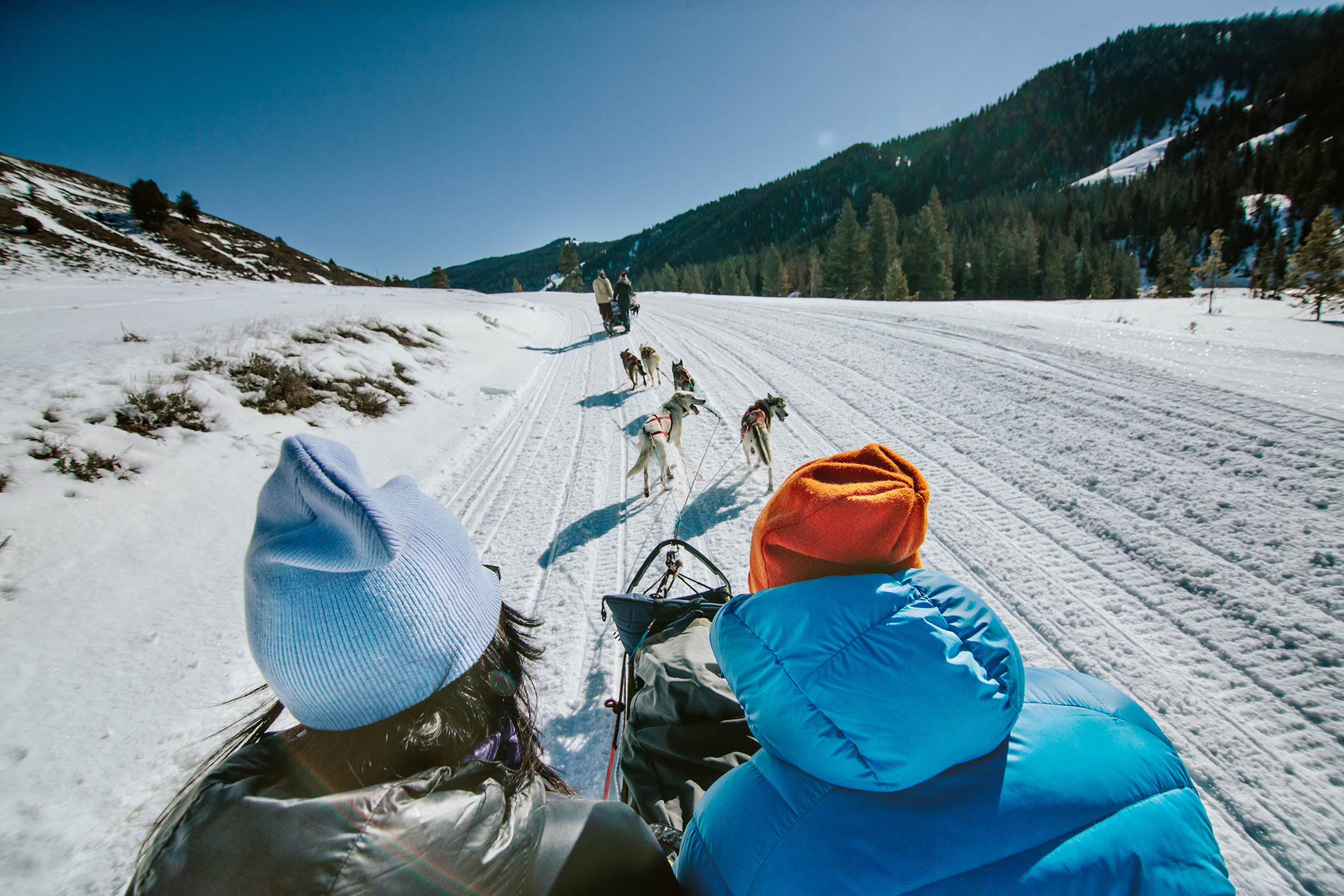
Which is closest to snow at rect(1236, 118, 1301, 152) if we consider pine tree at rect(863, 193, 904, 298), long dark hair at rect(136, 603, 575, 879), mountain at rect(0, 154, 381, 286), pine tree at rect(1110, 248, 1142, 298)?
pine tree at rect(1110, 248, 1142, 298)

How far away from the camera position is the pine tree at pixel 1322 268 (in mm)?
18109

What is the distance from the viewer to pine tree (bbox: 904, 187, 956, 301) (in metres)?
34.6

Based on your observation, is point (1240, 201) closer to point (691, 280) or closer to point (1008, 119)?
point (691, 280)

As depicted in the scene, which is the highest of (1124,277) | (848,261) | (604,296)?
(848,261)

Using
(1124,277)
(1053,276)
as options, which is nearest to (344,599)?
(1053,276)

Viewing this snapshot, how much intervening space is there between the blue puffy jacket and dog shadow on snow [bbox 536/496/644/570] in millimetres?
2905

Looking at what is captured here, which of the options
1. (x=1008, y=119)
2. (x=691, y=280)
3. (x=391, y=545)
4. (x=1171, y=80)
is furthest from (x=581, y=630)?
(x=1171, y=80)

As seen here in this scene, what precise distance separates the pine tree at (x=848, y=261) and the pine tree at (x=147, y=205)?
38.5 m

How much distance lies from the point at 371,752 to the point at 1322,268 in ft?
109

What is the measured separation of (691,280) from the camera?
181 ft

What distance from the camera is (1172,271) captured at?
41.4 metres

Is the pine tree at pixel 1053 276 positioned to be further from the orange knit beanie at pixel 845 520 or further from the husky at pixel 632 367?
the orange knit beanie at pixel 845 520

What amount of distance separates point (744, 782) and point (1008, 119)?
157057 millimetres

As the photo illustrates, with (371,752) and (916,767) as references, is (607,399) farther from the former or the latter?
(916,767)
